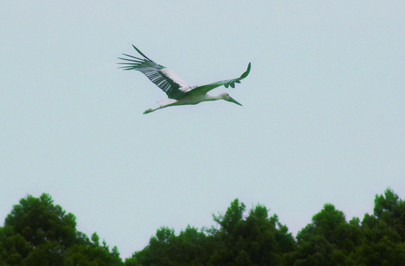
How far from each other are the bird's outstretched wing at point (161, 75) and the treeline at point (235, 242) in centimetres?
2215

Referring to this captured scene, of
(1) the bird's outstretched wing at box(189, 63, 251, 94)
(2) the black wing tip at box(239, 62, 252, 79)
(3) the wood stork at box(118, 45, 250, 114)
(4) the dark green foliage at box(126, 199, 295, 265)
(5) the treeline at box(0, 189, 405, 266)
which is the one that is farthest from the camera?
(4) the dark green foliage at box(126, 199, 295, 265)

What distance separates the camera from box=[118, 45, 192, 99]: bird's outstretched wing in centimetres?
1481

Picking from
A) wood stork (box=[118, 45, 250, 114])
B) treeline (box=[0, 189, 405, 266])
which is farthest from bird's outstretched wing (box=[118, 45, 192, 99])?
treeline (box=[0, 189, 405, 266])

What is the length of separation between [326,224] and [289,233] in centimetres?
245

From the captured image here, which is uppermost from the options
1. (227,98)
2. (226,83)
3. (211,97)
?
(227,98)

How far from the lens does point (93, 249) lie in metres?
38.6

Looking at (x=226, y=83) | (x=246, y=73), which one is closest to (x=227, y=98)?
(x=226, y=83)

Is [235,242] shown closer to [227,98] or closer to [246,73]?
[227,98]

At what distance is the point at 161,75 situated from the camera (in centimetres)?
1512

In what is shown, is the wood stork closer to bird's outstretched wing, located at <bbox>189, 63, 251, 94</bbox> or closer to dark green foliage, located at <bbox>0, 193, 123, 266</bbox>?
bird's outstretched wing, located at <bbox>189, 63, 251, 94</bbox>

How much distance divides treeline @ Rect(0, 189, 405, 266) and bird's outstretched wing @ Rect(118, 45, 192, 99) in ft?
72.7

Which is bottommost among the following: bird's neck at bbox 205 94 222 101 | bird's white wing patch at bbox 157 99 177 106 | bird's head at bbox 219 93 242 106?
bird's white wing patch at bbox 157 99 177 106

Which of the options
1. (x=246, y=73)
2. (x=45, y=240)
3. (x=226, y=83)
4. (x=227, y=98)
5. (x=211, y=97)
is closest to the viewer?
(x=246, y=73)

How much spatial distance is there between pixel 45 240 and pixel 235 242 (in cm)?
1056
